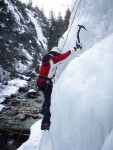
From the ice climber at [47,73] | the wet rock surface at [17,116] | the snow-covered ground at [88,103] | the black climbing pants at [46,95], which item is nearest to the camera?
the snow-covered ground at [88,103]

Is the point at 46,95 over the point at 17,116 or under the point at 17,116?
under

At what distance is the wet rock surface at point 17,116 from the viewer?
437 inches

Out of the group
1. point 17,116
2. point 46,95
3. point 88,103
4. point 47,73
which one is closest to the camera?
point 88,103

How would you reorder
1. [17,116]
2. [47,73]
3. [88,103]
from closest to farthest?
1. [88,103]
2. [47,73]
3. [17,116]

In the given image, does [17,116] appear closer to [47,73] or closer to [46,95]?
[46,95]

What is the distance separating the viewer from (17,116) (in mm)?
14023

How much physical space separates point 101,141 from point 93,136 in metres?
0.12

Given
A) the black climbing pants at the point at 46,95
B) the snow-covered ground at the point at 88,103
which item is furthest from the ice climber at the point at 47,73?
the snow-covered ground at the point at 88,103

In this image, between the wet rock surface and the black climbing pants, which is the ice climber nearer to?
the black climbing pants

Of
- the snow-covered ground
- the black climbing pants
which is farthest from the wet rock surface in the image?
the snow-covered ground

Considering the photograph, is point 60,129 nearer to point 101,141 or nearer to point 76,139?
point 76,139

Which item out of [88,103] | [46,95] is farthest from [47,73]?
[88,103]

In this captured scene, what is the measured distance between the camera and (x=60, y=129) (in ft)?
13.1

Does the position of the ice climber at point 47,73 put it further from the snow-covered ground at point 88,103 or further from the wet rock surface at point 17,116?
the wet rock surface at point 17,116
